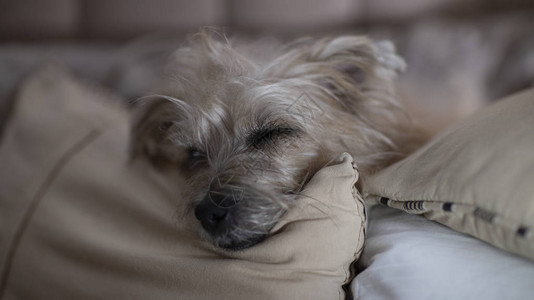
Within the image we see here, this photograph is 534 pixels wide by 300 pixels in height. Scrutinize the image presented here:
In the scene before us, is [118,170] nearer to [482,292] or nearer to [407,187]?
[407,187]

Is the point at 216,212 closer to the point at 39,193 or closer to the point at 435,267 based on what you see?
the point at 435,267

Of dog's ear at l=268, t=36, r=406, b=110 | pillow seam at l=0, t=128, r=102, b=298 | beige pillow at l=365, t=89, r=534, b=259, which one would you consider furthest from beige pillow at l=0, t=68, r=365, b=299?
dog's ear at l=268, t=36, r=406, b=110

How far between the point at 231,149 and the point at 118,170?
0.48m

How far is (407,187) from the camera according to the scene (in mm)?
835

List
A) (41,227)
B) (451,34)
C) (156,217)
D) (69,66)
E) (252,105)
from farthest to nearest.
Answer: (69,66)
(451,34)
(41,227)
(156,217)
(252,105)

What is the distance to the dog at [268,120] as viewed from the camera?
3.22ft

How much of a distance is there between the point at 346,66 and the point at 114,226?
81 cm

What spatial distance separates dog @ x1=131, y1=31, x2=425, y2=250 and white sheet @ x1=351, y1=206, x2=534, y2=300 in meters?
0.23

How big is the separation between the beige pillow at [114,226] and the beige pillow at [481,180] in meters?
0.12

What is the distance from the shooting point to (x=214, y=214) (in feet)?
3.19

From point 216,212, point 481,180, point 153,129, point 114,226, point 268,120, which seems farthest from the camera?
point 153,129

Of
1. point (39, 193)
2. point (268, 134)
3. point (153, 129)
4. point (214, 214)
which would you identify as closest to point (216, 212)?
point (214, 214)

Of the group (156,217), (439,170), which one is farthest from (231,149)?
(439,170)

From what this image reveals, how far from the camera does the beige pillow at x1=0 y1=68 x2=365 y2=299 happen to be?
84 centimetres
